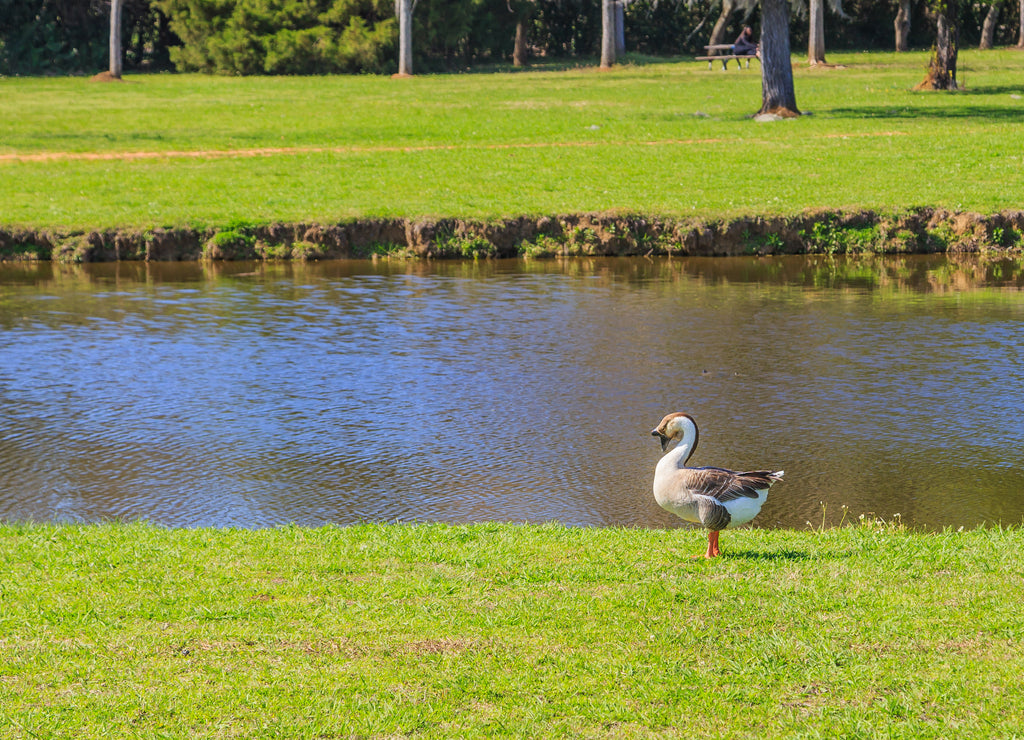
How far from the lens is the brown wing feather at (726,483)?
7332 mm

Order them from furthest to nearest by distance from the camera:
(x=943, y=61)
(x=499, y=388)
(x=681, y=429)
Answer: (x=943, y=61)
(x=499, y=388)
(x=681, y=429)

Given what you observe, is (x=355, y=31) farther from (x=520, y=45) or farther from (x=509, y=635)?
(x=509, y=635)

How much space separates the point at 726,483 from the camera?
291 inches

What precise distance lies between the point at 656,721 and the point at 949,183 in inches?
795

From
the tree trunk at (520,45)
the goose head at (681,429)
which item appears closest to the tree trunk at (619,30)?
the tree trunk at (520,45)

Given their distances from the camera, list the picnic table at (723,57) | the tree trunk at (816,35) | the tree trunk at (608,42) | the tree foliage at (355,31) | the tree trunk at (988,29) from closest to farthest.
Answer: the picnic table at (723,57) → the tree trunk at (816,35) → the tree foliage at (355,31) → the tree trunk at (608,42) → the tree trunk at (988,29)

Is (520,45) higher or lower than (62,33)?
lower

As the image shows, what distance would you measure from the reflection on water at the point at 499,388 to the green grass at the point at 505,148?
2.73 metres

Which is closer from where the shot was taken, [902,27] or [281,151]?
[281,151]

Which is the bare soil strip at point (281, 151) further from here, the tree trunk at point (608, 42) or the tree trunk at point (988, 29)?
the tree trunk at point (988, 29)

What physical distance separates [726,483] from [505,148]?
2369 cm

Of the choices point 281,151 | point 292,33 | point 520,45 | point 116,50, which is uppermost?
point 520,45

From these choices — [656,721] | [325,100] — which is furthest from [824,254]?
[325,100]

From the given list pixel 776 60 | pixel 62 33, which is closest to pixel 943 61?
pixel 776 60
